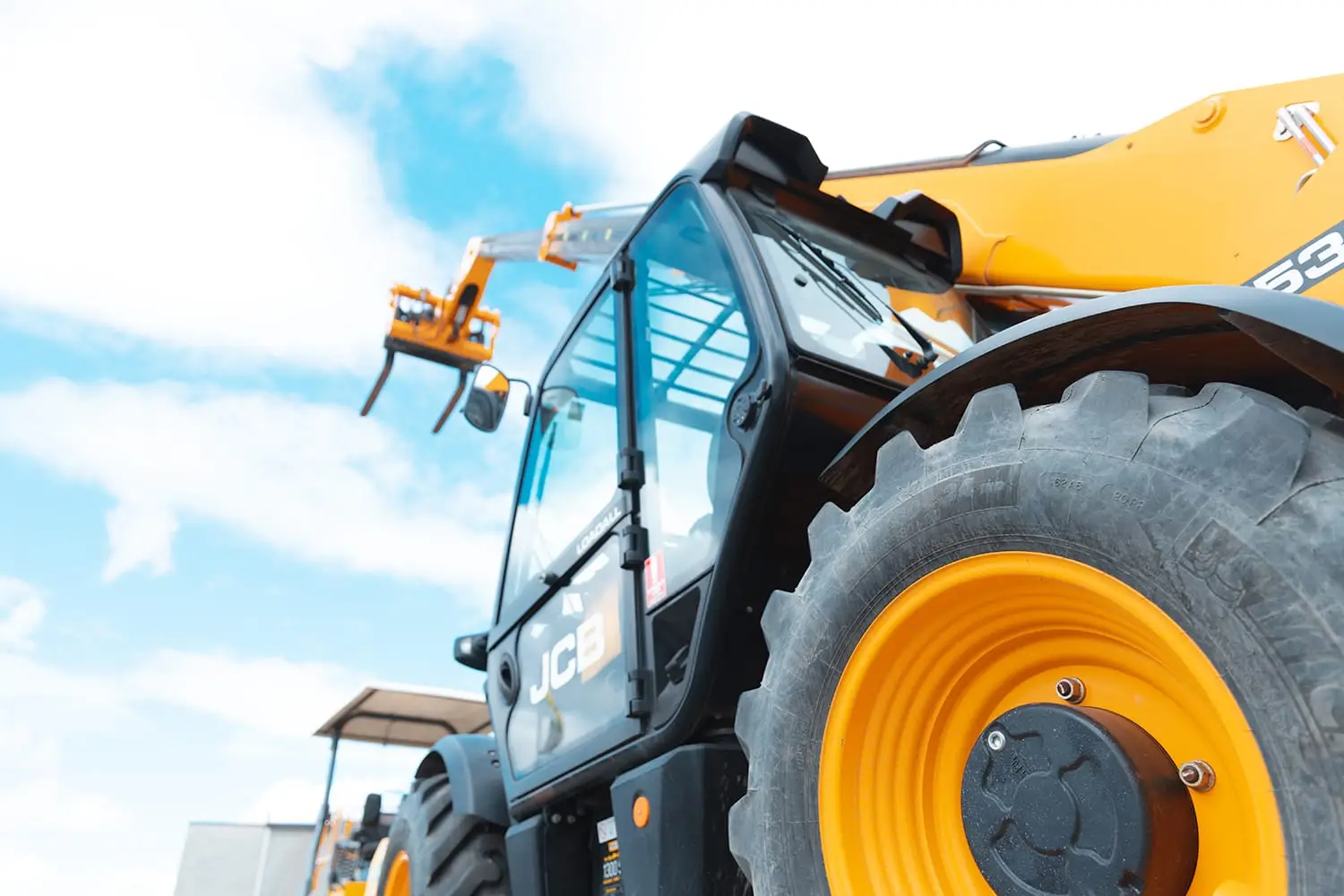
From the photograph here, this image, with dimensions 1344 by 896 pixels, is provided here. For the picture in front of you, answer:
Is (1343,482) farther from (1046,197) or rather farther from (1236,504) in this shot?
(1046,197)

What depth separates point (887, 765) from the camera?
193 cm

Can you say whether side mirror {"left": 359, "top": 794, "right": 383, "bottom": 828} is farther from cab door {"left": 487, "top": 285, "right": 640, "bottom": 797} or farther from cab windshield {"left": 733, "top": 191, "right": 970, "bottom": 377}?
cab windshield {"left": 733, "top": 191, "right": 970, "bottom": 377}

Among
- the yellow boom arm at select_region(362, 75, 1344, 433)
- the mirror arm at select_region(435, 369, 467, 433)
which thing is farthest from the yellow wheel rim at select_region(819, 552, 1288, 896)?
the mirror arm at select_region(435, 369, 467, 433)

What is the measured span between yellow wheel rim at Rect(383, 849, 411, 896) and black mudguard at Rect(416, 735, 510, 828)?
370 mm

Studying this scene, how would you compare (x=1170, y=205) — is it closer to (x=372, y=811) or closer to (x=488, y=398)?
(x=488, y=398)

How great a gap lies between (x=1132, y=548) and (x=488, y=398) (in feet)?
8.91

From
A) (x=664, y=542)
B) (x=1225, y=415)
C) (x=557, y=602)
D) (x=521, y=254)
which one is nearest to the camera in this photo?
(x=1225, y=415)

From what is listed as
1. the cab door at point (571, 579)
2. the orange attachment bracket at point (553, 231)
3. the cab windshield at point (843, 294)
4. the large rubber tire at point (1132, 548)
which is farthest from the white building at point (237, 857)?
the large rubber tire at point (1132, 548)

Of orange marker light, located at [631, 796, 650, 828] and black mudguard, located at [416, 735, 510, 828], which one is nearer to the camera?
orange marker light, located at [631, 796, 650, 828]

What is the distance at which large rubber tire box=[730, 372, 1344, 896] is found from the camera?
4.15 feet

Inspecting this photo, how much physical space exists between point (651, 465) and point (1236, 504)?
174 centimetres

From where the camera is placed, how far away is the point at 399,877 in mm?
4277

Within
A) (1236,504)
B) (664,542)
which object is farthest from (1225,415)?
(664,542)

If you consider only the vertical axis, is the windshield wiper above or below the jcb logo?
above
